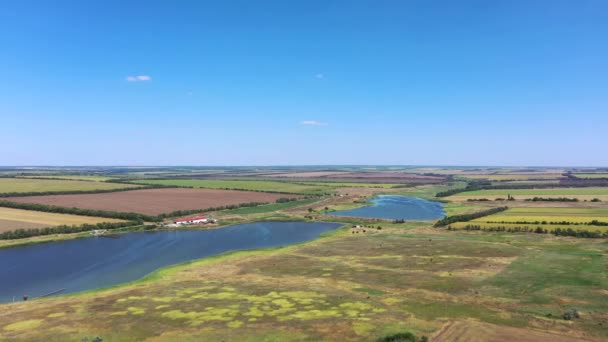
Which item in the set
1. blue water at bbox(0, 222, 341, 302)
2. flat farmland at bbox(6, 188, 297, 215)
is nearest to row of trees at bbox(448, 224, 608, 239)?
blue water at bbox(0, 222, 341, 302)

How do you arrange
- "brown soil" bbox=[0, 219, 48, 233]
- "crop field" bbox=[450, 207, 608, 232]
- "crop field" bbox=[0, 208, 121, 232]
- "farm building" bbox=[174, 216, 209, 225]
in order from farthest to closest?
"farm building" bbox=[174, 216, 209, 225] → "crop field" bbox=[450, 207, 608, 232] → "crop field" bbox=[0, 208, 121, 232] → "brown soil" bbox=[0, 219, 48, 233]

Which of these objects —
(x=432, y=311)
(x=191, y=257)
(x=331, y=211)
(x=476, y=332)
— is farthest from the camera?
(x=331, y=211)

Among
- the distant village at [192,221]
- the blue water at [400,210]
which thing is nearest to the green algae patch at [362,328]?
the distant village at [192,221]

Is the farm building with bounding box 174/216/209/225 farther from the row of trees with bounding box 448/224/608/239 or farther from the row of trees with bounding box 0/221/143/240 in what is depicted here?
the row of trees with bounding box 448/224/608/239

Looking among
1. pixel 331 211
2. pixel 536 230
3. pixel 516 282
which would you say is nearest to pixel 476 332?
pixel 516 282

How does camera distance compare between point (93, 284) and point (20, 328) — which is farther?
point (93, 284)

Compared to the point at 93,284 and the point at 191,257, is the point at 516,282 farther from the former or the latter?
the point at 93,284

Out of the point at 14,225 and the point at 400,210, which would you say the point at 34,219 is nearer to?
the point at 14,225

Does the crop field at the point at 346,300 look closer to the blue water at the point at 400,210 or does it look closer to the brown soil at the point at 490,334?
the brown soil at the point at 490,334
